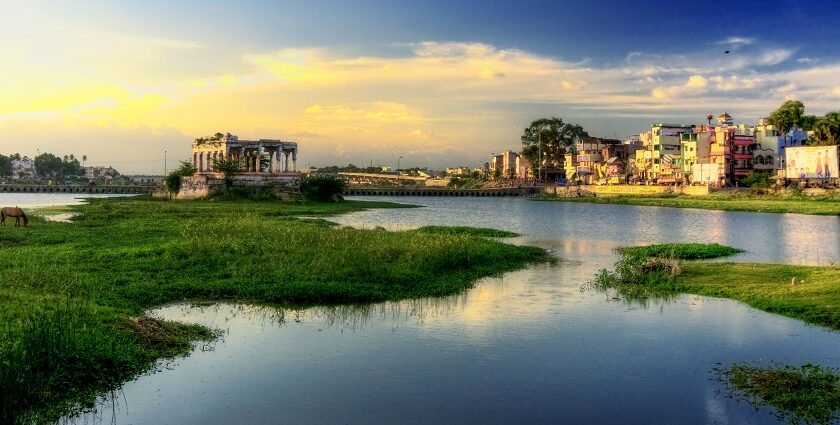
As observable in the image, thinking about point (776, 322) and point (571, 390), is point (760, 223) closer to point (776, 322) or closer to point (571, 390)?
point (776, 322)

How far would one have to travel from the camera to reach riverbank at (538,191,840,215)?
74.0 m

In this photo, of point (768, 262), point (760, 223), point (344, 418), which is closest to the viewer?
point (344, 418)

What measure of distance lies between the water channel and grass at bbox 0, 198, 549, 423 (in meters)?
0.88

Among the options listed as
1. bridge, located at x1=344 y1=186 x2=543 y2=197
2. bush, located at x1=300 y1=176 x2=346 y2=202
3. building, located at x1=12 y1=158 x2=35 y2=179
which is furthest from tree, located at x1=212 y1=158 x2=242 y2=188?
building, located at x1=12 y1=158 x2=35 y2=179

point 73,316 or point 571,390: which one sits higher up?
point 73,316

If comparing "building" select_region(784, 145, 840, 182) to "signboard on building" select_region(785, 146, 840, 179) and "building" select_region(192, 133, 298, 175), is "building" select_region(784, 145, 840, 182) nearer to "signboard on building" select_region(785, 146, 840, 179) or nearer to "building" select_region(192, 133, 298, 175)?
"signboard on building" select_region(785, 146, 840, 179)

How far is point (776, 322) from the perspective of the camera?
18.5m

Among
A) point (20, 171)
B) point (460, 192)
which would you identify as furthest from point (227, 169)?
point (20, 171)

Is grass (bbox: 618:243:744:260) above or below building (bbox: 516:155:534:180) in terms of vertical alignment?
below

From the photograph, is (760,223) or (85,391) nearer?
(85,391)

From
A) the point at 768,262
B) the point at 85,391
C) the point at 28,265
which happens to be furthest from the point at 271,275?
the point at 768,262

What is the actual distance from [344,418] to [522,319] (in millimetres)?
8832

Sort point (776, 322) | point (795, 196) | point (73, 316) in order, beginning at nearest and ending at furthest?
point (73, 316)
point (776, 322)
point (795, 196)

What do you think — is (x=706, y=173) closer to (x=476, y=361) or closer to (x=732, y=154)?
(x=732, y=154)
